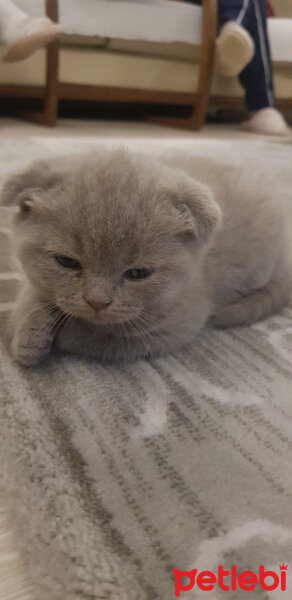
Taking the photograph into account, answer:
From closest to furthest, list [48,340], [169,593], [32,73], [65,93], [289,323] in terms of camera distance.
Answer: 1. [169,593]
2. [48,340]
3. [289,323]
4. [32,73]
5. [65,93]

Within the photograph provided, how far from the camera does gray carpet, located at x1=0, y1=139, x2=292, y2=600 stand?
20.8 inches

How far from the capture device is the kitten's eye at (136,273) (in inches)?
31.3

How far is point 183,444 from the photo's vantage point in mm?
706

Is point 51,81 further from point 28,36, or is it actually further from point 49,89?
point 28,36

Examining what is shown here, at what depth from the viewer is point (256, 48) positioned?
331cm

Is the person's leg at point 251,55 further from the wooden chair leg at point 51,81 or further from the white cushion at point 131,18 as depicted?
the wooden chair leg at point 51,81

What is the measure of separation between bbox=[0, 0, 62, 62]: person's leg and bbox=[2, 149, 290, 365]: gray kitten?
6.25 feet

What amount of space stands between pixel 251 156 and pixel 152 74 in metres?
1.17

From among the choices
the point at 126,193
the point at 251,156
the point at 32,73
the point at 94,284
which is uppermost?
the point at 126,193

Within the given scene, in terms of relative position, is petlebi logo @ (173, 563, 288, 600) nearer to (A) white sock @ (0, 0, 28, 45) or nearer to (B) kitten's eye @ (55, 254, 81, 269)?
(B) kitten's eye @ (55, 254, 81, 269)

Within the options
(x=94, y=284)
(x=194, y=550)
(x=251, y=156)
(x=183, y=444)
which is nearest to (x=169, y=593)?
(x=194, y=550)

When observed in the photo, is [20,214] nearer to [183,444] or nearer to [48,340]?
[48,340]

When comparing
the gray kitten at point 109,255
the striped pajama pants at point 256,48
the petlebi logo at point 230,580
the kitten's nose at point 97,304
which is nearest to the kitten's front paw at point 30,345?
the gray kitten at point 109,255

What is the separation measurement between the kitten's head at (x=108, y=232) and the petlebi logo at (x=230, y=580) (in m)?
0.39
